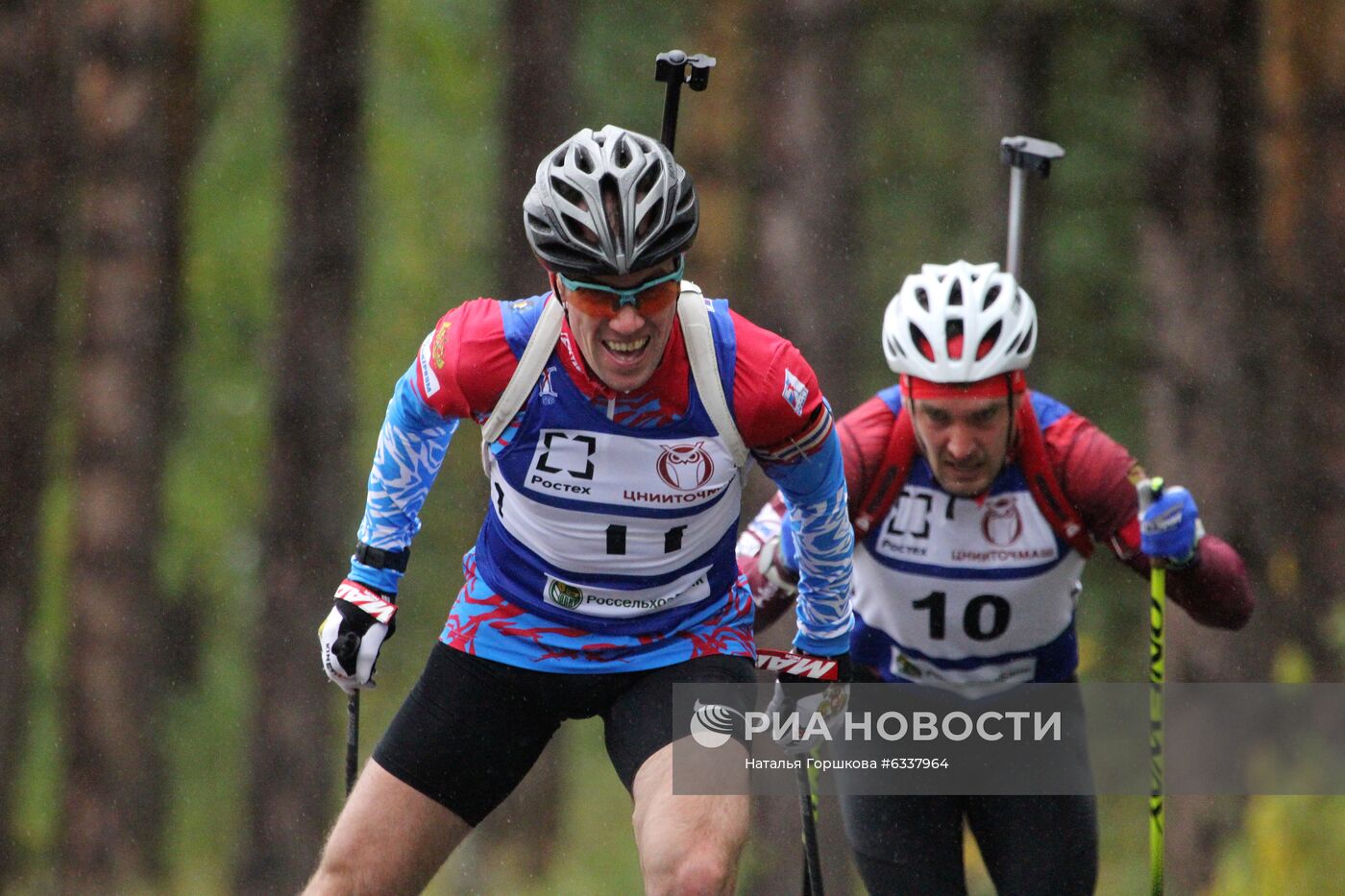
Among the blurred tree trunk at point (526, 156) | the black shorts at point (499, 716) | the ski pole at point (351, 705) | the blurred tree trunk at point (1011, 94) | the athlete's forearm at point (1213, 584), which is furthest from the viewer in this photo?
the blurred tree trunk at point (1011, 94)

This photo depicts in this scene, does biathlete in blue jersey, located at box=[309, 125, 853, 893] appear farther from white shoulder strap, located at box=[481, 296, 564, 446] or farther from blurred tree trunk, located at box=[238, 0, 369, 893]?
blurred tree trunk, located at box=[238, 0, 369, 893]

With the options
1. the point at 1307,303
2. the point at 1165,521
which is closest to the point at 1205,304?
the point at 1307,303

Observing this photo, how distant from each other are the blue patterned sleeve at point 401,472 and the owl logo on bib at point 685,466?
653mm

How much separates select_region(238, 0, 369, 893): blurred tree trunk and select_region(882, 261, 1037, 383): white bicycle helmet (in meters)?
7.85

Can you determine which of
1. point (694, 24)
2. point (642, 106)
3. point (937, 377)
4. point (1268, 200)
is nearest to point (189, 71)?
point (694, 24)

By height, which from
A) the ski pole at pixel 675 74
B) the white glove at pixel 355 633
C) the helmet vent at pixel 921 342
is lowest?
the white glove at pixel 355 633

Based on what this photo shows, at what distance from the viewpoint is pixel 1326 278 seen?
11.3m

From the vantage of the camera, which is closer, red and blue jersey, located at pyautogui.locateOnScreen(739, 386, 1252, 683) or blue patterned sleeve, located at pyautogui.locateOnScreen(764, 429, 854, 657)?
blue patterned sleeve, located at pyautogui.locateOnScreen(764, 429, 854, 657)

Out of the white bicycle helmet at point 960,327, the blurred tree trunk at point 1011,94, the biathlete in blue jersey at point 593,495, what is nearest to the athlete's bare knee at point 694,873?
the biathlete in blue jersey at point 593,495

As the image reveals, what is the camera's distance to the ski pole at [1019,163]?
6.59m

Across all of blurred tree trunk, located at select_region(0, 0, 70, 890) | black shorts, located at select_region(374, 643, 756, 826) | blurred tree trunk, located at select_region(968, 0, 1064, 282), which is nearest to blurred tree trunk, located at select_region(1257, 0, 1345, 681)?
blurred tree trunk, located at select_region(968, 0, 1064, 282)

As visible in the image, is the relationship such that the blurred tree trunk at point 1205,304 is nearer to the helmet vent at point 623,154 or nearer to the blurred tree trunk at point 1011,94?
the blurred tree trunk at point 1011,94

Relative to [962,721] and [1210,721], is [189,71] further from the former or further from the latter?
[962,721]

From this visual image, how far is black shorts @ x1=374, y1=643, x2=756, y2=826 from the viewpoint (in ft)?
14.6
